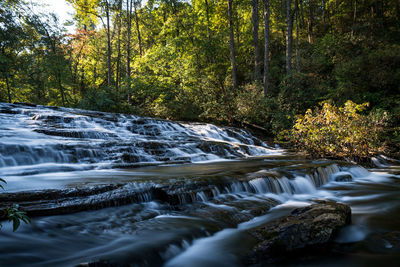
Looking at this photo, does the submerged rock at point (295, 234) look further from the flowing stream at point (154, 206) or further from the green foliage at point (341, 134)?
the green foliage at point (341, 134)

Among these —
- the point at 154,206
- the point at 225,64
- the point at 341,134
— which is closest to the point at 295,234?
the point at 154,206

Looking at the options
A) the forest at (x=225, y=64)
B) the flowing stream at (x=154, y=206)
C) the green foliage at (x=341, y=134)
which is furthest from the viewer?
the forest at (x=225, y=64)

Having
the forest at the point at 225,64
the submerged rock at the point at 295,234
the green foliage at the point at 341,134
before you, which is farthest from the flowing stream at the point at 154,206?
the forest at the point at 225,64

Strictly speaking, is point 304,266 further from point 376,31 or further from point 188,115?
point 376,31

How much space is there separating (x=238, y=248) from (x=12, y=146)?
6.43 meters

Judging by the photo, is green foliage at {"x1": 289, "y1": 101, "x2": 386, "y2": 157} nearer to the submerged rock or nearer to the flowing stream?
the flowing stream

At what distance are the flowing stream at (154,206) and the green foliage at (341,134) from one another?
50.0 inches

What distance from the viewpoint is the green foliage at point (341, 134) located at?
8102 mm

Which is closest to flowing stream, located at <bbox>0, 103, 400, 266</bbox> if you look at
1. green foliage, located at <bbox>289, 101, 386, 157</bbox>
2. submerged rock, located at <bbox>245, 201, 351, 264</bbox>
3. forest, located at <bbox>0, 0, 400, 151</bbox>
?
submerged rock, located at <bbox>245, 201, 351, 264</bbox>

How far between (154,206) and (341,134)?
7.09m

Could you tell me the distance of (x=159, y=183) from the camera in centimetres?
438

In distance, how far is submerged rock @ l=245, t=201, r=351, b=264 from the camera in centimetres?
257

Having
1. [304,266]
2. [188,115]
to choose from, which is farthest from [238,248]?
[188,115]

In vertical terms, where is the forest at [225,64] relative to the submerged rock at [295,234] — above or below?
above
